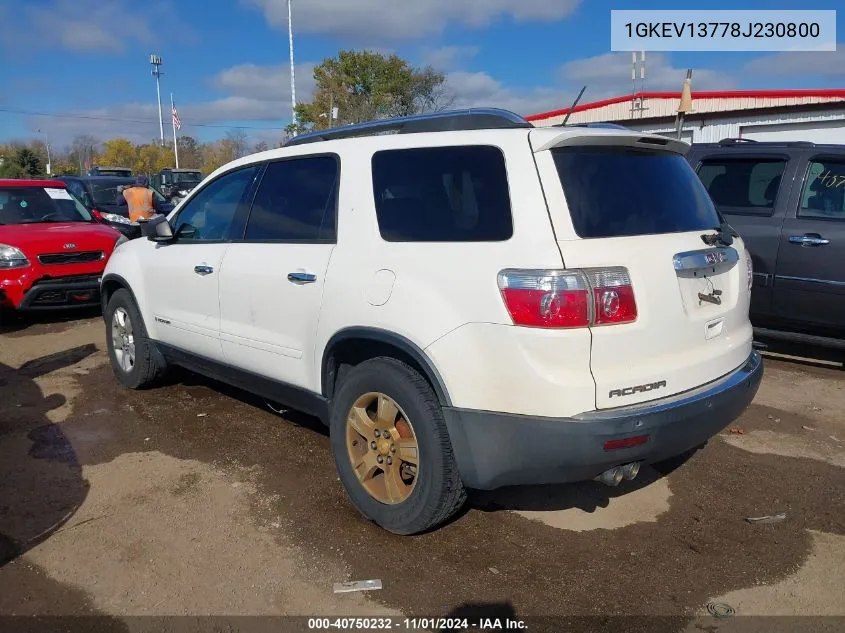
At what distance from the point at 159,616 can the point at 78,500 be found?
130cm

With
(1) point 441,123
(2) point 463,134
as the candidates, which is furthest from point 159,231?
(2) point 463,134

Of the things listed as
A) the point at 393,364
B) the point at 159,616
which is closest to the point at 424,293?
the point at 393,364

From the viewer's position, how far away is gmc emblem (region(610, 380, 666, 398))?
268 cm

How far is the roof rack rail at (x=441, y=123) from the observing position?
10.0ft

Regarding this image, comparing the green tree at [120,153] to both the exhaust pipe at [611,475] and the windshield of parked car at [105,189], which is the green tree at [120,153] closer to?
the windshield of parked car at [105,189]

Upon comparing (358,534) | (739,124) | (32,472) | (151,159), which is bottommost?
(358,534)

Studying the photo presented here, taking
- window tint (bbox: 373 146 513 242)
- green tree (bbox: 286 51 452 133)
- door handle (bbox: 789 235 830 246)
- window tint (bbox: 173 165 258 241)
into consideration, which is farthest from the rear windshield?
green tree (bbox: 286 51 452 133)

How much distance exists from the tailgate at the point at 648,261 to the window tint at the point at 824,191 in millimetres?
2945

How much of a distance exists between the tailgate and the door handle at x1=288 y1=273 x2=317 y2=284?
4.37 ft

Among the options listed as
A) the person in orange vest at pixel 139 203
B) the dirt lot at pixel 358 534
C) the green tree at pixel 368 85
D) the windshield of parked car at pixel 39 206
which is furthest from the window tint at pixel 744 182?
the green tree at pixel 368 85

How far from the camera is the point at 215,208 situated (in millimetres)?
4520

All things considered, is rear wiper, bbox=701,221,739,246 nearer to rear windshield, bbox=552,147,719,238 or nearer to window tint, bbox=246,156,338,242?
rear windshield, bbox=552,147,719,238

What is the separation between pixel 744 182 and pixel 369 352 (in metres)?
4.50

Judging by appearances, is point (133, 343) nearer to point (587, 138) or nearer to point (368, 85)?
point (587, 138)
